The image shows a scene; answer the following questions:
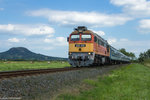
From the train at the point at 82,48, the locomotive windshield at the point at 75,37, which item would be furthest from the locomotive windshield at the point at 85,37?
the locomotive windshield at the point at 75,37

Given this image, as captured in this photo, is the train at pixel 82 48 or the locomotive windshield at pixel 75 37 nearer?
the train at pixel 82 48

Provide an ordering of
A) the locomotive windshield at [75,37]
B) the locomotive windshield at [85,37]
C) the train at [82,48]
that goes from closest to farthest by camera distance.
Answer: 1. the train at [82,48]
2. the locomotive windshield at [85,37]
3. the locomotive windshield at [75,37]

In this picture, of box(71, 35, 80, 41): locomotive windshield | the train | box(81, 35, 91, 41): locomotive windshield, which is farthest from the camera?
box(71, 35, 80, 41): locomotive windshield

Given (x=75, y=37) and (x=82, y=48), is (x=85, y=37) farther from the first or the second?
(x=82, y=48)

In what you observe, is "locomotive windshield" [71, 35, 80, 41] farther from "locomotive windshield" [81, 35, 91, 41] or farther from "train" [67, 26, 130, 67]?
"locomotive windshield" [81, 35, 91, 41]

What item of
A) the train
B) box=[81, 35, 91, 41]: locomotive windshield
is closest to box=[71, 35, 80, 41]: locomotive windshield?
the train

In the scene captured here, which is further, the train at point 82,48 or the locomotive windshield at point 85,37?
the locomotive windshield at point 85,37

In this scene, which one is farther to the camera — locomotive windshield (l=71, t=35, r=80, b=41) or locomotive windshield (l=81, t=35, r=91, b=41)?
locomotive windshield (l=71, t=35, r=80, b=41)

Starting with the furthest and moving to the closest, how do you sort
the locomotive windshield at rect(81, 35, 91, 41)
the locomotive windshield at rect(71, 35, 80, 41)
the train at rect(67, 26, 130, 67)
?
the locomotive windshield at rect(71, 35, 80, 41) < the locomotive windshield at rect(81, 35, 91, 41) < the train at rect(67, 26, 130, 67)

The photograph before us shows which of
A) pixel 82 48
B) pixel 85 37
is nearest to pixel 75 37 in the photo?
pixel 85 37

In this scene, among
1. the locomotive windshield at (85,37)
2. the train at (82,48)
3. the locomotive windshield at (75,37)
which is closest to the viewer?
the train at (82,48)

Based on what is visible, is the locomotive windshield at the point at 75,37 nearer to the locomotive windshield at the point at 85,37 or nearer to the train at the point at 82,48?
the train at the point at 82,48

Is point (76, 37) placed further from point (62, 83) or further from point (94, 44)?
point (62, 83)

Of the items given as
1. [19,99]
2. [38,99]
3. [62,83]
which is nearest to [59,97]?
[38,99]
